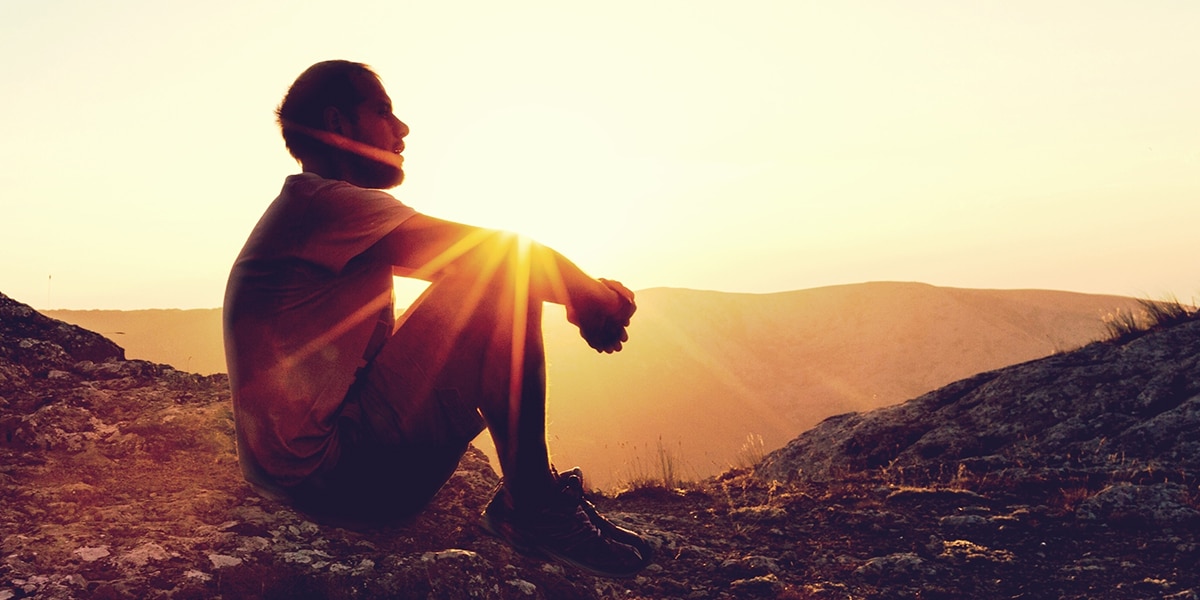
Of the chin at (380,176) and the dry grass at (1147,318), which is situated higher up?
the chin at (380,176)

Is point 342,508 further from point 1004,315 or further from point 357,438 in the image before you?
point 1004,315

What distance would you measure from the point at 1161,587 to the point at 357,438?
3677 millimetres

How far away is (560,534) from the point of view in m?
2.90

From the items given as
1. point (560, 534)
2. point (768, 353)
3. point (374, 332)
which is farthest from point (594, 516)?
point (768, 353)

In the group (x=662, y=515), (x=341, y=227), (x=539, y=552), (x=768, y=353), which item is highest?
(x=341, y=227)

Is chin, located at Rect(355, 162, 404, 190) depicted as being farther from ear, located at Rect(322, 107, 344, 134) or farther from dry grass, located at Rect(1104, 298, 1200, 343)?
dry grass, located at Rect(1104, 298, 1200, 343)

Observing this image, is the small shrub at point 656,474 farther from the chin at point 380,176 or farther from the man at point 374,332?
the chin at point 380,176

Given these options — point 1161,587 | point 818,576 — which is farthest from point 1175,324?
point 818,576

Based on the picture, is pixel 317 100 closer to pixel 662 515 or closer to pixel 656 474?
pixel 662 515

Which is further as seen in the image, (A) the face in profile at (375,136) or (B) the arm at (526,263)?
(A) the face in profile at (375,136)

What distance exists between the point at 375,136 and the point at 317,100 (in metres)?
0.22

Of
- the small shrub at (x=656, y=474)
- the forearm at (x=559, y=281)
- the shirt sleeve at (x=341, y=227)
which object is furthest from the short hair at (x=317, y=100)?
the small shrub at (x=656, y=474)

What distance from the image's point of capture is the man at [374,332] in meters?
2.41

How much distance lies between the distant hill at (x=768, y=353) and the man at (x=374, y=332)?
3124 centimetres
